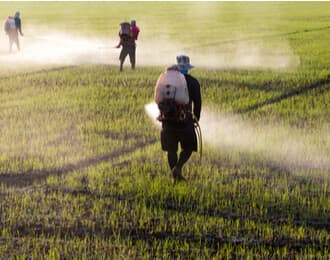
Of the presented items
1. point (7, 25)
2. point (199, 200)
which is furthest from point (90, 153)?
point (7, 25)

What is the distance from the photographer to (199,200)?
7.90 metres

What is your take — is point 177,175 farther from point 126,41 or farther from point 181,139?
point 126,41

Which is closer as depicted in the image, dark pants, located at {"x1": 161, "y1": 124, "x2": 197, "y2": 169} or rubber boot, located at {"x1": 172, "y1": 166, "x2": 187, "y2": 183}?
dark pants, located at {"x1": 161, "y1": 124, "x2": 197, "y2": 169}

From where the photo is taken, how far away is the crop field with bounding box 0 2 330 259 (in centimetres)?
671

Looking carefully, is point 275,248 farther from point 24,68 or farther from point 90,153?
point 24,68

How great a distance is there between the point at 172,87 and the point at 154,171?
68.0 inches

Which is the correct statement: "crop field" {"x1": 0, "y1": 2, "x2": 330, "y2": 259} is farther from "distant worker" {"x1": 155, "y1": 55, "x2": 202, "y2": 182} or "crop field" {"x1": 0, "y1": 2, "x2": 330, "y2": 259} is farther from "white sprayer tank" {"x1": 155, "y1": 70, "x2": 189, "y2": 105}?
"white sprayer tank" {"x1": 155, "y1": 70, "x2": 189, "y2": 105}

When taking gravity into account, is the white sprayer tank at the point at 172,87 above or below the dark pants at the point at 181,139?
above

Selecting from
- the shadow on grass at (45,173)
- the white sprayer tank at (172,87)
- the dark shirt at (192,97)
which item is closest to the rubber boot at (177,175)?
the dark shirt at (192,97)

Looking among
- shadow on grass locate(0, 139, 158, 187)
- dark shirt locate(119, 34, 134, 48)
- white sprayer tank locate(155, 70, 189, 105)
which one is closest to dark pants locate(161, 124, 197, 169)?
white sprayer tank locate(155, 70, 189, 105)

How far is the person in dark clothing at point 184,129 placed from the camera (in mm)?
8094

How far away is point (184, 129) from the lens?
27.1ft

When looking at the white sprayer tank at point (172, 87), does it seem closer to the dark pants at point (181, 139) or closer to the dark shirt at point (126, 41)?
the dark pants at point (181, 139)

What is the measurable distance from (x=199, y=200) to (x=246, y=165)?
1820 mm
